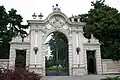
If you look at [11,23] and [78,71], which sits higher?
[11,23]

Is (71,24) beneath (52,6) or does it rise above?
beneath

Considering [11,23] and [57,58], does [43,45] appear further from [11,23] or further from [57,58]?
[11,23]

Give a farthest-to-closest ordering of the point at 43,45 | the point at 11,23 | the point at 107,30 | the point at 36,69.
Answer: the point at 11,23 < the point at 107,30 < the point at 43,45 < the point at 36,69

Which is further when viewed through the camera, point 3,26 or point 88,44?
point 3,26

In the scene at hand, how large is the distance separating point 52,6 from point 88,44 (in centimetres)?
495

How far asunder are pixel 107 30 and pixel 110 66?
3872 millimetres

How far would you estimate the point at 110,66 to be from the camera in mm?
16125

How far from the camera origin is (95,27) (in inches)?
736

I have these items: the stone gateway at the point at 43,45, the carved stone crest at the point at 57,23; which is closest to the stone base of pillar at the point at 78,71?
the stone gateway at the point at 43,45

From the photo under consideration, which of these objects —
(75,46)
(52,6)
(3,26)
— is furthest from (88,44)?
(3,26)

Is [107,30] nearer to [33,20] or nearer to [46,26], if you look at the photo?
[46,26]

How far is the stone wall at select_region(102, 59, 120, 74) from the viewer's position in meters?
15.9

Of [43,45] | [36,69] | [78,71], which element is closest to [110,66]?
[78,71]

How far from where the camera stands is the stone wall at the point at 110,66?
15879 mm
